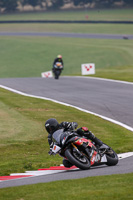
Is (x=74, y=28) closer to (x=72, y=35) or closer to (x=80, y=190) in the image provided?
(x=72, y=35)

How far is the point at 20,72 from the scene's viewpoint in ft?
164

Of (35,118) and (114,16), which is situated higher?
(35,118)

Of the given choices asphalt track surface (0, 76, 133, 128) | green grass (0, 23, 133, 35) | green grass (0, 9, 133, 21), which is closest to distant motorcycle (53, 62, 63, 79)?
asphalt track surface (0, 76, 133, 128)

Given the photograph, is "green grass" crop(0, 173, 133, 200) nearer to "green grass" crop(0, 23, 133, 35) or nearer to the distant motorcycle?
the distant motorcycle

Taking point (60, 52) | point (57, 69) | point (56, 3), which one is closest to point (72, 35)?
point (60, 52)

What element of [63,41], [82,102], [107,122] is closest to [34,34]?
[63,41]

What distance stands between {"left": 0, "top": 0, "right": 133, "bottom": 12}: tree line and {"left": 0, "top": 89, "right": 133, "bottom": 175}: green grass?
65610 mm

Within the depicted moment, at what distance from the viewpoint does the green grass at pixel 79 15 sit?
80938 mm

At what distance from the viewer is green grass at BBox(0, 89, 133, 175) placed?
11.9 meters

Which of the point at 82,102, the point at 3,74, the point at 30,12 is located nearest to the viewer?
the point at 82,102

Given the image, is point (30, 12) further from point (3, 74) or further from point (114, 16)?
point (3, 74)

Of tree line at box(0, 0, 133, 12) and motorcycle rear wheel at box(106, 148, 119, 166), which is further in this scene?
tree line at box(0, 0, 133, 12)

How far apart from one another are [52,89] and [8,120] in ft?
36.8

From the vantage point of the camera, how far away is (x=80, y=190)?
761cm
